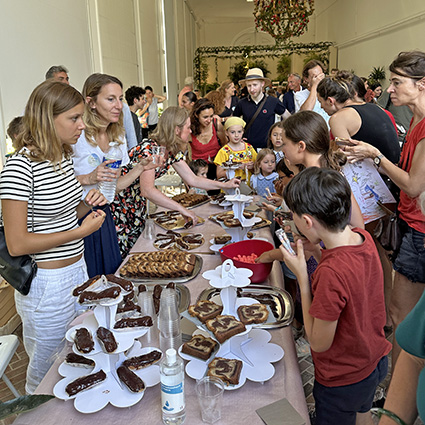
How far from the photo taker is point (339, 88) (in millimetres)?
2734

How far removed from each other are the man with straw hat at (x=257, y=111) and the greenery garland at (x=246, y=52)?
1363 cm

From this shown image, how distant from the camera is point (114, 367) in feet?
4.46

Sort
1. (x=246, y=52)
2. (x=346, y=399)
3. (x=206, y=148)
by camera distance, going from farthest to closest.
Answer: (x=246, y=52) < (x=206, y=148) < (x=346, y=399)

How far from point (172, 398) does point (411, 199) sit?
1728mm

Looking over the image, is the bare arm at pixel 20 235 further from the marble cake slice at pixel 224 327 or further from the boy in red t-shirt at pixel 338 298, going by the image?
the boy in red t-shirt at pixel 338 298

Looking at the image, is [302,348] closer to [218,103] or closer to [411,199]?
[411,199]

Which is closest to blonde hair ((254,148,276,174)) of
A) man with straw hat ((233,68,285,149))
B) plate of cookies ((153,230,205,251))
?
man with straw hat ((233,68,285,149))

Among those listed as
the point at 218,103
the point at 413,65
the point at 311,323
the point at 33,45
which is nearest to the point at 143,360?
the point at 311,323

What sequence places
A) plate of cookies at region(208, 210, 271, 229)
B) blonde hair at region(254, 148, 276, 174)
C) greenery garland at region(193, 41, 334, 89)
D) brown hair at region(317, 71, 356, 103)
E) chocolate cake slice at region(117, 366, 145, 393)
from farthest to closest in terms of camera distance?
greenery garland at region(193, 41, 334, 89)
blonde hair at region(254, 148, 276, 174)
plate of cookies at region(208, 210, 271, 229)
brown hair at region(317, 71, 356, 103)
chocolate cake slice at region(117, 366, 145, 393)

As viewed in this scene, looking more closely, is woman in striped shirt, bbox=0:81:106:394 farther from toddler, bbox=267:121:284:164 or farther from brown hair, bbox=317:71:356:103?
toddler, bbox=267:121:284:164

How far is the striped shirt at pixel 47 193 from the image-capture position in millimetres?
1672

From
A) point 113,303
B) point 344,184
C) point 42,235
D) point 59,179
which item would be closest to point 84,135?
point 59,179

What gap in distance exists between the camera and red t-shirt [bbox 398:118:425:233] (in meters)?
2.11

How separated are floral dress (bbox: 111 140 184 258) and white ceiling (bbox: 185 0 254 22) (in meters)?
15.9
